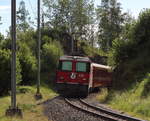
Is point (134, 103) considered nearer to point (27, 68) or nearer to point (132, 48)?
point (132, 48)

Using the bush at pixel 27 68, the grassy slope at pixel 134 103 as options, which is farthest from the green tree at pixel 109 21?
the grassy slope at pixel 134 103

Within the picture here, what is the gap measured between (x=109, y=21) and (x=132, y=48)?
46.3 metres

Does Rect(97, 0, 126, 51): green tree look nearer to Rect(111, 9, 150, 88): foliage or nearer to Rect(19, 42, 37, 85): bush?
Rect(19, 42, 37, 85): bush

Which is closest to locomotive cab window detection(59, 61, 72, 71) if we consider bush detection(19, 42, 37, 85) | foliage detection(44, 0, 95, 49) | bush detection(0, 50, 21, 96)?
bush detection(0, 50, 21, 96)

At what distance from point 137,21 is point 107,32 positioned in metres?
42.9

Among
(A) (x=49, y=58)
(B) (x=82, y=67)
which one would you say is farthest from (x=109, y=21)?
(B) (x=82, y=67)

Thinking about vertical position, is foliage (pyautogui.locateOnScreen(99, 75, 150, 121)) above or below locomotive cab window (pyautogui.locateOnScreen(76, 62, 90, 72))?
below

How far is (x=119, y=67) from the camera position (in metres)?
33.6

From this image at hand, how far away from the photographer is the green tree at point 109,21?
77.1 m

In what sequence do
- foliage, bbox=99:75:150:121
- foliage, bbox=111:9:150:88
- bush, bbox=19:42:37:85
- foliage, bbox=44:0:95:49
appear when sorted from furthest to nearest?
foliage, bbox=44:0:95:49 → bush, bbox=19:42:37:85 → foliage, bbox=111:9:150:88 → foliage, bbox=99:75:150:121

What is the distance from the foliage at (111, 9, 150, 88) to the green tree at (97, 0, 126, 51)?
4169 centimetres

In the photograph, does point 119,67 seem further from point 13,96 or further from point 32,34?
point 32,34

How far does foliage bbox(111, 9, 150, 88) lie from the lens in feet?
106

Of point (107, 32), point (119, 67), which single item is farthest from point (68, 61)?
point (107, 32)
